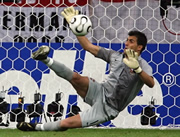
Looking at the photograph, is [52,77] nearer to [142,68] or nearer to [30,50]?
[30,50]

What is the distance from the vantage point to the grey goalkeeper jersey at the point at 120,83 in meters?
4.98

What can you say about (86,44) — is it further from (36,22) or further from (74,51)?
(36,22)

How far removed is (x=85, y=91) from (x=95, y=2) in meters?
1.46

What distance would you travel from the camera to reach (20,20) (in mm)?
6020

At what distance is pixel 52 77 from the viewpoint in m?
6.04

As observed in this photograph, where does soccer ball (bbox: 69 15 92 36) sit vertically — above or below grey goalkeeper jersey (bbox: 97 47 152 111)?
above

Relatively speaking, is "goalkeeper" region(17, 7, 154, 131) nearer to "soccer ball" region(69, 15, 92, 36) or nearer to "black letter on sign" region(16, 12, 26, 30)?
"soccer ball" region(69, 15, 92, 36)

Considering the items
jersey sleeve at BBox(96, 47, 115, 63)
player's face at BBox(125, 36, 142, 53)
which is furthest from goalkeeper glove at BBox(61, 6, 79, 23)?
player's face at BBox(125, 36, 142, 53)

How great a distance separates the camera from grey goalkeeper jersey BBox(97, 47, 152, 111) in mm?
4984

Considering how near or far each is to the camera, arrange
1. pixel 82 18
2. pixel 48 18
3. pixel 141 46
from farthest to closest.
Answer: pixel 48 18 < pixel 141 46 < pixel 82 18

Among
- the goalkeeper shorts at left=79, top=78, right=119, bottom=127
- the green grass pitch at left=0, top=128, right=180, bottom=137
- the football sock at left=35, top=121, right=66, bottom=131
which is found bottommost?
the green grass pitch at left=0, top=128, right=180, bottom=137

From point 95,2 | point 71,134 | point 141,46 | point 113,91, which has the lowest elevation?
point 71,134

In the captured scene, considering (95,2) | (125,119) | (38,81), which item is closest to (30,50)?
(38,81)

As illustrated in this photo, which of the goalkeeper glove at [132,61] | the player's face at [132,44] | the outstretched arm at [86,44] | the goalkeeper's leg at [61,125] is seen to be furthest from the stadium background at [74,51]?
the goalkeeper glove at [132,61]
